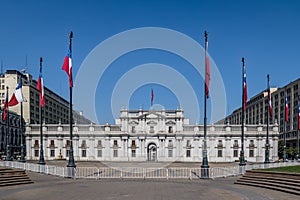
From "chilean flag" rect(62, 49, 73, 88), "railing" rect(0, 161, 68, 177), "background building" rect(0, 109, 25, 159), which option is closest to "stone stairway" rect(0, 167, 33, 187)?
"railing" rect(0, 161, 68, 177)

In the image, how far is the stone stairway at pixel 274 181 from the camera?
19.4 metres

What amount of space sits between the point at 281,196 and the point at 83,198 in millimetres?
10287

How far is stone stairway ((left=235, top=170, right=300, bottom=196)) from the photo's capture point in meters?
19.4

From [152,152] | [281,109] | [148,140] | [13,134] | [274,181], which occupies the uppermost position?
[281,109]

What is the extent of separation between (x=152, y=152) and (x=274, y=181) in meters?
67.7

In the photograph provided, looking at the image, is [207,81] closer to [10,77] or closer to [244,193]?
[244,193]

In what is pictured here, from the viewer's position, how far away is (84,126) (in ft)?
283

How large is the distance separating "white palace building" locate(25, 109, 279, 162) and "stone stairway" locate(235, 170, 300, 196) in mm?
59017

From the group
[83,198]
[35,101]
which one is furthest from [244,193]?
[35,101]

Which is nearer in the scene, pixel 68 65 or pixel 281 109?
pixel 68 65

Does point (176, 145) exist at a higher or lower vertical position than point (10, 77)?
lower

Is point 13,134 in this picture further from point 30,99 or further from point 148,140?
point 148,140

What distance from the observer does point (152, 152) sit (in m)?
88.3

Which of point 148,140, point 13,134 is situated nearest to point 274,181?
point 148,140
